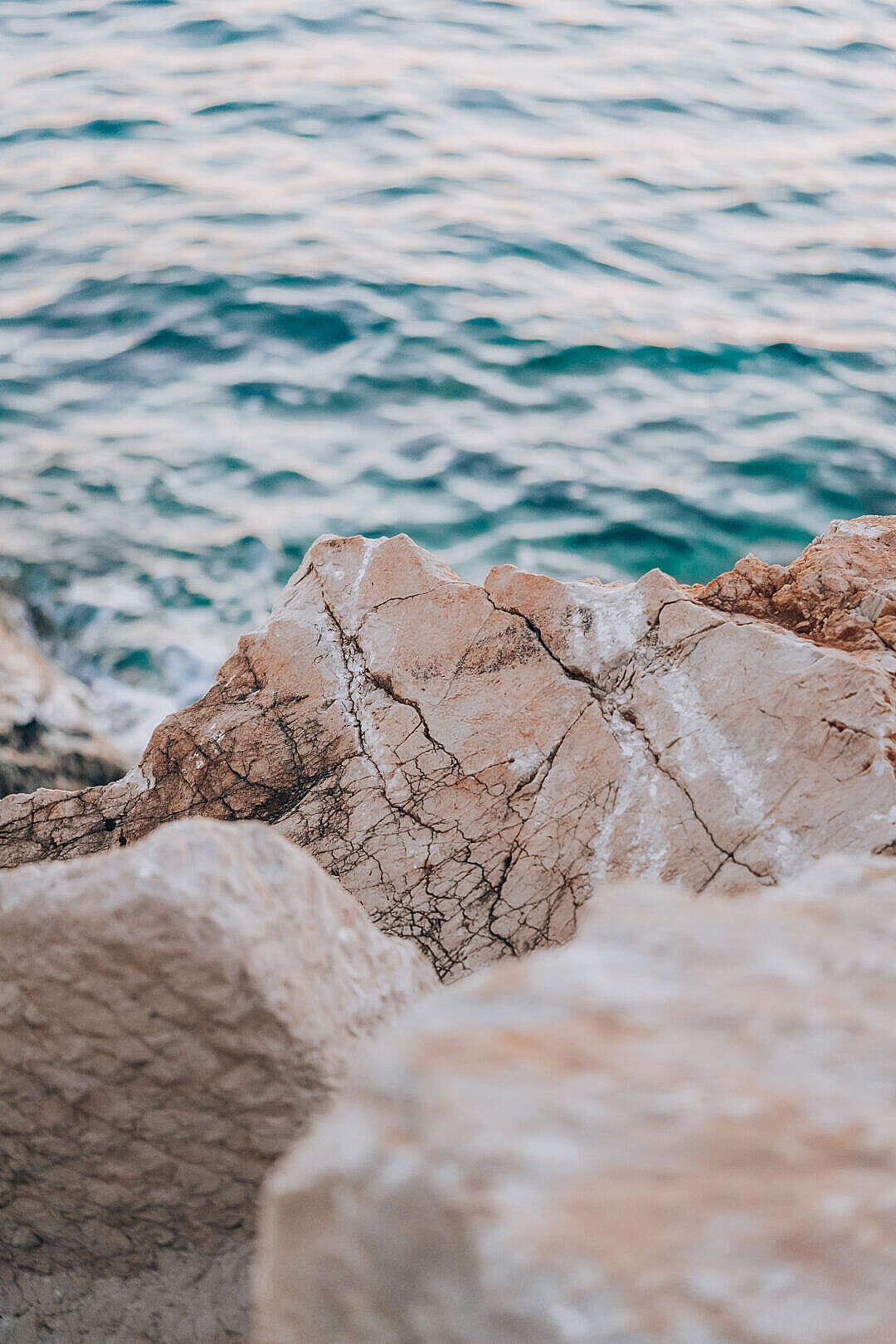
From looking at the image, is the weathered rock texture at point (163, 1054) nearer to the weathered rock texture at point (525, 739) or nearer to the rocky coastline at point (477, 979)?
the rocky coastline at point (477, 979)

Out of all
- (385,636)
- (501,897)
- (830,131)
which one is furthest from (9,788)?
(830,131)

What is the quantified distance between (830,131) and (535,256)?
2829mm

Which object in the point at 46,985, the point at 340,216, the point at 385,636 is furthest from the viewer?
the point at 340,216

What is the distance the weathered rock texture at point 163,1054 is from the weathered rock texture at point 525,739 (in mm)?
502

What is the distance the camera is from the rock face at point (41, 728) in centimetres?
354

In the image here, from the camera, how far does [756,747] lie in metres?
1.95

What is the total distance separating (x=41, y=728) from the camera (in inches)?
147

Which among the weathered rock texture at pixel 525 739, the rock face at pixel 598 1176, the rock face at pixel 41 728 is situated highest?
the rock face at pixel 598 1176

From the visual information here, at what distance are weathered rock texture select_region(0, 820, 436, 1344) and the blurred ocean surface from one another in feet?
8.45

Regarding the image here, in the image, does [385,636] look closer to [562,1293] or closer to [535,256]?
[562,1293]

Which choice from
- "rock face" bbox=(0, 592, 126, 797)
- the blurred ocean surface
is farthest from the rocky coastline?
the blurred ocean surface

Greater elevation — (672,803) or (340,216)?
(340,216)

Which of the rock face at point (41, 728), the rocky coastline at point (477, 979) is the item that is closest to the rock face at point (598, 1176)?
the rocky coastline at point (477, 979)

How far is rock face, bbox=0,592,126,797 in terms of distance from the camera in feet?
11.6
